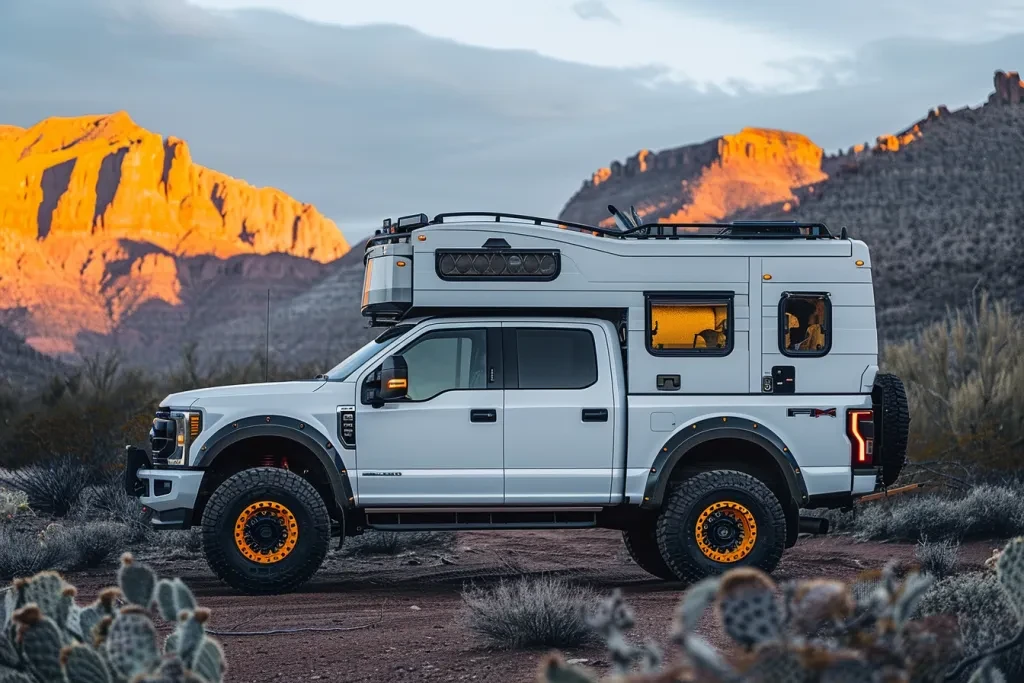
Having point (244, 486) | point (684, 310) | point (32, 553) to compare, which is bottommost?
point (32, 553)

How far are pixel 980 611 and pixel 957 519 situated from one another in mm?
6476

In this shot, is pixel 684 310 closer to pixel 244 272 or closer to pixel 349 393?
pixel 349 393

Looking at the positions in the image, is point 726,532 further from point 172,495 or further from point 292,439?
point 172,495

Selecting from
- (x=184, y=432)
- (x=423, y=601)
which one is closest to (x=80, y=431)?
(x=184, y=432)

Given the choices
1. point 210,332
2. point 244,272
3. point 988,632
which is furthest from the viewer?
point 244,272

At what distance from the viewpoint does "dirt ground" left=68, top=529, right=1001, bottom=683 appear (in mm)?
6922

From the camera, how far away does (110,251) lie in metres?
131

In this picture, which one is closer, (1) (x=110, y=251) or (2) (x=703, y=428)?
(2) (x=703, y=428)

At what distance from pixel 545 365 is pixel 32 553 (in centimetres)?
477

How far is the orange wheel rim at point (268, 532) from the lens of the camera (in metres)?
9.73

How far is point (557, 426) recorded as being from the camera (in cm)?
988

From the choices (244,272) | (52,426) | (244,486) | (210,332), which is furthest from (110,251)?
(244,486)

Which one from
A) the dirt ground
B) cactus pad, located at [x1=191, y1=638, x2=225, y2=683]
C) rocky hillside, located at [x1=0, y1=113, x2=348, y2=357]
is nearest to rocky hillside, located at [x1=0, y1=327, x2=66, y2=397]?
the dirt ground

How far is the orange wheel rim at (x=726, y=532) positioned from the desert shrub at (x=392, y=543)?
3710mm
